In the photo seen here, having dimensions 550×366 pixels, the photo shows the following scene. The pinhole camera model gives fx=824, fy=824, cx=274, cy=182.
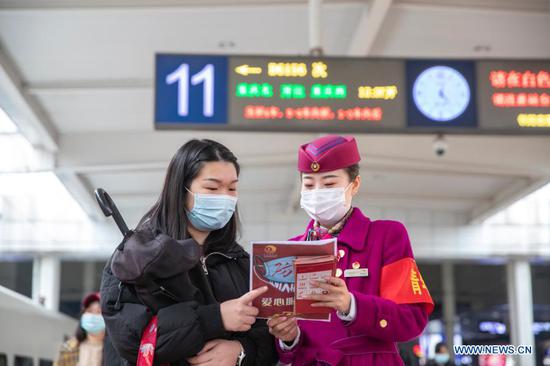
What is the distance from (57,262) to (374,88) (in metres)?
17.1

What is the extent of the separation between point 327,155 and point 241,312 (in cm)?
70

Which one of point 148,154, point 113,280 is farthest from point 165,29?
point 113,280

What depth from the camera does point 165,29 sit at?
10.4 m

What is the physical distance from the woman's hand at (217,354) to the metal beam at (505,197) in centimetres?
1469

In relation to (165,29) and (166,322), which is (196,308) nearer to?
(166,322)

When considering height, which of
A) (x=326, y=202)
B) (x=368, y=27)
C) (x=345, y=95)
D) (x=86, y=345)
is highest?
(x=368, y=27)

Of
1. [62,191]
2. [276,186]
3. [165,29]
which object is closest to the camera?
[165,29]

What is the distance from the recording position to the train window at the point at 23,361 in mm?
10055

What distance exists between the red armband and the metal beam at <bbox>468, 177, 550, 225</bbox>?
47.1ft

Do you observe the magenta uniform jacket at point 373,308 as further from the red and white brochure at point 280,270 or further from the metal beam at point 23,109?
the metal beam at point 23,109

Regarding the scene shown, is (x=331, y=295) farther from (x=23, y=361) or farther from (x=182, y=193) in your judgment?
(x=23, y=361)

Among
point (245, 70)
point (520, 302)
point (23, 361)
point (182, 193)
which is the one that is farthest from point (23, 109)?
point (520, 302)

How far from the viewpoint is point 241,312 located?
2.69 meters

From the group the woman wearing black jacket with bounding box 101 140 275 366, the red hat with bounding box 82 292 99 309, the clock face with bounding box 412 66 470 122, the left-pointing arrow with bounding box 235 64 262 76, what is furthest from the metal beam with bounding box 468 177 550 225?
the woman wearing black jacket with bounding box 101 140 275 366
